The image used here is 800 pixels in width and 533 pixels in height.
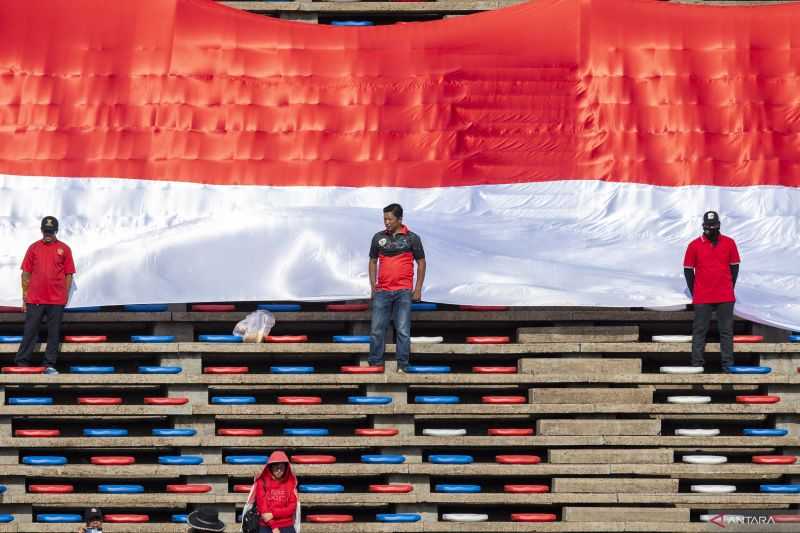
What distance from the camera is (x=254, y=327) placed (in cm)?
1655

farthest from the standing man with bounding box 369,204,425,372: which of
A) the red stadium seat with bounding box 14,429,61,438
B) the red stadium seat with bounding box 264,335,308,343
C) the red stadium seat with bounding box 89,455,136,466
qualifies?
the red stadium seat with bounding box 14,429,61,438

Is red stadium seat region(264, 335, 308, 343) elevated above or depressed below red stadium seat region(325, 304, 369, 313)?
below

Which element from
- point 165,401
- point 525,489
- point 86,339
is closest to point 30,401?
point 86,339

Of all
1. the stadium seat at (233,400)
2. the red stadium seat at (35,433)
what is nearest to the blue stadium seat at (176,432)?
the stadium seat at (233,400)

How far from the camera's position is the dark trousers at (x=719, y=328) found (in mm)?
16547

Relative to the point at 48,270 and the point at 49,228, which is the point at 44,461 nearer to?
the point at 48,270

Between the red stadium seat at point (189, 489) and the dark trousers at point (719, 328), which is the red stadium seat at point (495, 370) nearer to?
the dark trousers at point (719, 328)

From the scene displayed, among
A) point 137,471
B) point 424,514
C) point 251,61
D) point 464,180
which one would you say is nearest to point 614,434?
point 424,514

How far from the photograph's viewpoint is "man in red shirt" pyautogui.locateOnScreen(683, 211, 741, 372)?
54.2 feet

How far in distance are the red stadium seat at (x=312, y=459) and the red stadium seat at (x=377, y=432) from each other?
1.32ft

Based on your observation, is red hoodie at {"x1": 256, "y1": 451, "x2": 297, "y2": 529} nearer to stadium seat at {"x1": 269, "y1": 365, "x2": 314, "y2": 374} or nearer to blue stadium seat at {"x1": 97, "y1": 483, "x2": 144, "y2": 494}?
stadium seat at {"x1": 269, "y1": 365, "x2": 314, "y2": 374}

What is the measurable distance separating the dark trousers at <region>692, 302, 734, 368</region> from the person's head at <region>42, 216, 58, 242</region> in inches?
270

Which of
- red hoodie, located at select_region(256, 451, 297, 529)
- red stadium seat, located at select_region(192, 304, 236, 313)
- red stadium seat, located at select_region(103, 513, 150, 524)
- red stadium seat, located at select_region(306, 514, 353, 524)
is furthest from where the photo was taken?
red stadium seat, located at select_region(192, 304, 236, 313)

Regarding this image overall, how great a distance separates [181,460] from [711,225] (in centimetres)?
607
